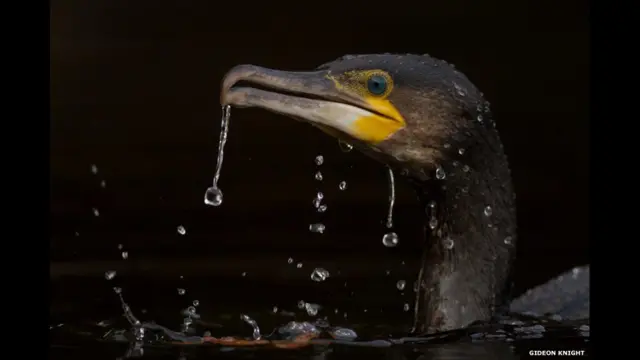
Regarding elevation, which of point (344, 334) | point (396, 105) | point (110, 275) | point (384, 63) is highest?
point (384, 63)

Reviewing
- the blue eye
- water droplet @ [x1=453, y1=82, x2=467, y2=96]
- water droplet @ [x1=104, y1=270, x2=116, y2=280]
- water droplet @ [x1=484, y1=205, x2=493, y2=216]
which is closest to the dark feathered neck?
water droplet @ [x1=484, y1=205, x2=493, y2=216]

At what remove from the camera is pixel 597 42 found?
3705 mm

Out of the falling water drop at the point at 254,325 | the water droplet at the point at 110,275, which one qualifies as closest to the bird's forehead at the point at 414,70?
the falling water drop at the point at 254,325

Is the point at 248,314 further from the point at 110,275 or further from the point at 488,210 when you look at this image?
the point at 488,210

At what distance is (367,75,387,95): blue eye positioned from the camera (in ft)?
12.8

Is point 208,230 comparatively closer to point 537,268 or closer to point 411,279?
point 411,279

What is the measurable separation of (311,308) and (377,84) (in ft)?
3.94

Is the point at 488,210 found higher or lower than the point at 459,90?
lower

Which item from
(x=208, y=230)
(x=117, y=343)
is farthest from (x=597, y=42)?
(x=208, y=230)

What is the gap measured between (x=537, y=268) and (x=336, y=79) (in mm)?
2070

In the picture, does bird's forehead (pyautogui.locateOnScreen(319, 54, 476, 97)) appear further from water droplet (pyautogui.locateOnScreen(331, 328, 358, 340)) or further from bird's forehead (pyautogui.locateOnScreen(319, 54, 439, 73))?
water droplet (pyautogui.locateOnScreen(331, 328, 358, 340))

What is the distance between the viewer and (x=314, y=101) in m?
3.86

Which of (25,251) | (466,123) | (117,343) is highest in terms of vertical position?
(466,123)

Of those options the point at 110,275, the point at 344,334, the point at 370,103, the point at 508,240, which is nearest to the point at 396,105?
the point at 370,103
